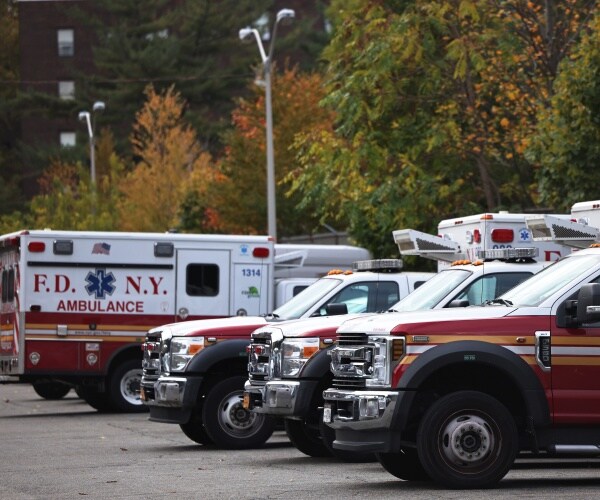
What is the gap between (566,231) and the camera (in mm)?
16188

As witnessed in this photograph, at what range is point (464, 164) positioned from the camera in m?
29.6

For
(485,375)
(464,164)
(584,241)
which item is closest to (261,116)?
(464,164)

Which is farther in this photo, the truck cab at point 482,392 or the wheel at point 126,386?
the wheel at point 126,386

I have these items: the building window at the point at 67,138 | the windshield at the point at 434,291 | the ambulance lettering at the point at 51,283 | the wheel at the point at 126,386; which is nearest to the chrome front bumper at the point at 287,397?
the windshield at the point at 434,291

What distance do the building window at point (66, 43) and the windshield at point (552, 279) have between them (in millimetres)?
69995

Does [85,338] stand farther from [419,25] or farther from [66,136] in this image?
[66,136]

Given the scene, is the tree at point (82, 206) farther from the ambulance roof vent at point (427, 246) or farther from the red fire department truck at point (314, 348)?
the red fire department truck at point (314, 348)

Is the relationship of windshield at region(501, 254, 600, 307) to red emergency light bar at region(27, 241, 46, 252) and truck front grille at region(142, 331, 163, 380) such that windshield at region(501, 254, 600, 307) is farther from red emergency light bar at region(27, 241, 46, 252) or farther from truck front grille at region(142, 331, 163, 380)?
red emergency light bar at region(27, 241, 46, 252)

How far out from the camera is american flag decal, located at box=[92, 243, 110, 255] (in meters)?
23.6

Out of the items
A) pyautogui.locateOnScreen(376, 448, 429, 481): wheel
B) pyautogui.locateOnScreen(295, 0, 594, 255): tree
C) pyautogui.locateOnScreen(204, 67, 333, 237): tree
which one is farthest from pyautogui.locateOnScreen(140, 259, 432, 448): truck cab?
pyautogui.locateOnScreen(204, 67, 333, 237): tree

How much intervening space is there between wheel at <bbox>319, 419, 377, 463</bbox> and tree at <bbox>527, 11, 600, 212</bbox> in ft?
33.7

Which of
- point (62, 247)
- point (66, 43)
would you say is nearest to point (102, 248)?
point (62, 247)

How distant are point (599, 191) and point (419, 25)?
5.33 m

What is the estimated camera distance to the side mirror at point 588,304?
36.8ft
